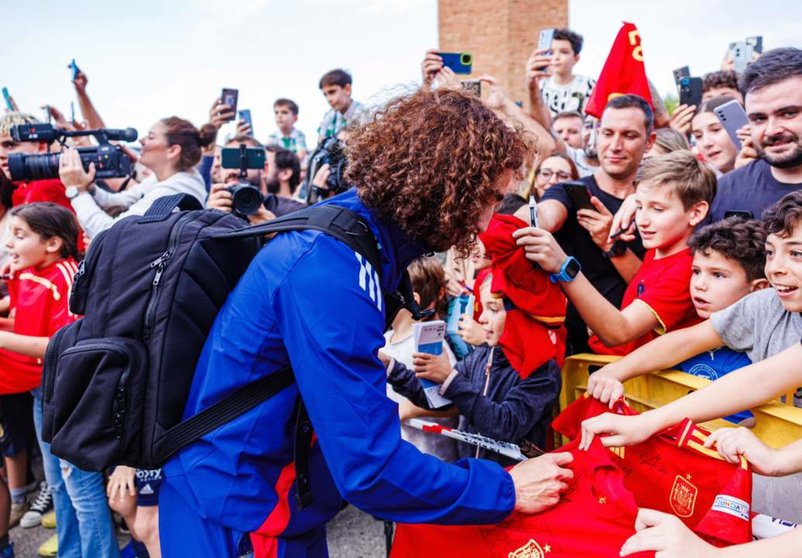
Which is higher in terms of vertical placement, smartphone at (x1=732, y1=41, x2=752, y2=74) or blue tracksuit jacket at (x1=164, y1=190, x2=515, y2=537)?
smartphone at (x1=732, y1=41, x2=752, y2=74)

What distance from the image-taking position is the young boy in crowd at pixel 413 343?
3.07 meters

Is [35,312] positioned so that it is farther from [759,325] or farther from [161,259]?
[759,325]

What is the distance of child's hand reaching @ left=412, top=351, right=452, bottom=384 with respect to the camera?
2338 mm

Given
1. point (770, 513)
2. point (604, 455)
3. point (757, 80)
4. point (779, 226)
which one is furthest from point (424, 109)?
point (757, 80)

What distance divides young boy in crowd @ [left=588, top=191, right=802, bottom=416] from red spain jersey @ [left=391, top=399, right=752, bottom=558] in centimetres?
30

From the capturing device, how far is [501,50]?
727 inches

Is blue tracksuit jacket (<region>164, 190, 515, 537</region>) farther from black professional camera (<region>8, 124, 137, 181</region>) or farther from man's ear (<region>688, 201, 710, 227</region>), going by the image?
black professional camera (<region>8, 124, 137, 181</region>)

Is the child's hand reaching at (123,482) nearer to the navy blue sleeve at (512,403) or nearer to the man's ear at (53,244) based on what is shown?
the man's ear at (53,244)

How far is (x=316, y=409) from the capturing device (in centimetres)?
134

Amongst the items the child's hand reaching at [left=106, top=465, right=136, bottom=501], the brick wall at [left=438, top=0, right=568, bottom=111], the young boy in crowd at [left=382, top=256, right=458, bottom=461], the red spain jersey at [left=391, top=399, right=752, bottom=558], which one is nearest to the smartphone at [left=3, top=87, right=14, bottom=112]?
the child's hand reaching at [left=106, top=465, right=136, bottom=501]

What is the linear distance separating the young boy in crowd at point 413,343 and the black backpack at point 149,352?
1.47m

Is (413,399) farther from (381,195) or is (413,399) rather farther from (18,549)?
(18,549)

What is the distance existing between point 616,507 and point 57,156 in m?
3.81

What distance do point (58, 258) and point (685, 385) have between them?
10.5 feet
